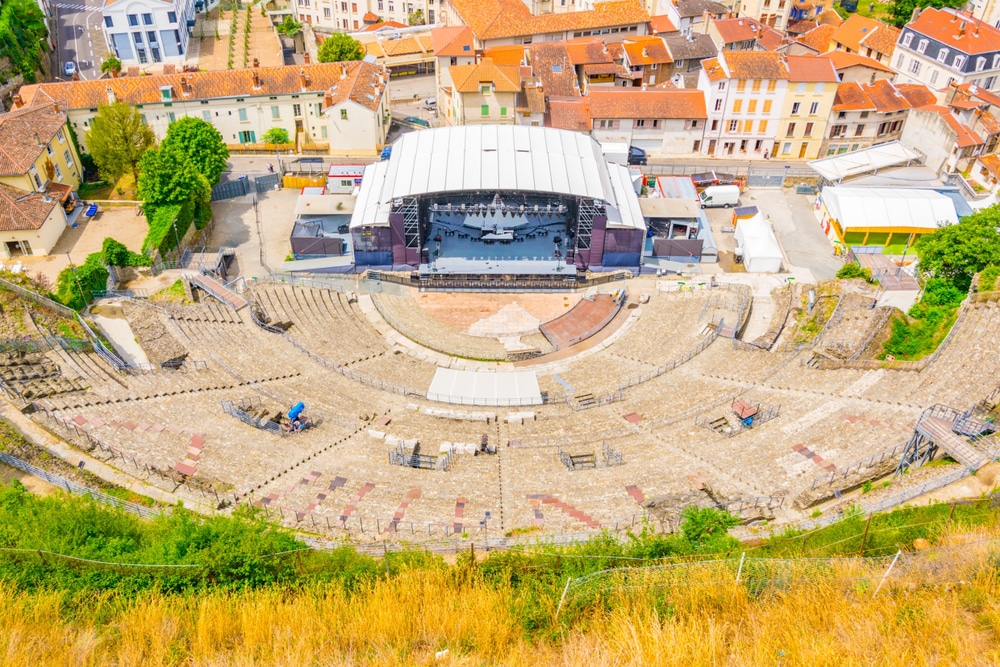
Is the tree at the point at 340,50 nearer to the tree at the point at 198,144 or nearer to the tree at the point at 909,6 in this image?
the tree at the point at 198,144

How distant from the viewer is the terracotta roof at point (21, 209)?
A: 48500mm

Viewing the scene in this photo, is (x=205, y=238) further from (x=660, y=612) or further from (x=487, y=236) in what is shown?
(x=660, y=612)

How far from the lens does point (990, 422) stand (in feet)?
104

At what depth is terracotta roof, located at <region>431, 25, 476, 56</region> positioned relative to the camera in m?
80.9

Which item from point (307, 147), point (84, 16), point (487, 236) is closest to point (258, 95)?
point (307, 147)

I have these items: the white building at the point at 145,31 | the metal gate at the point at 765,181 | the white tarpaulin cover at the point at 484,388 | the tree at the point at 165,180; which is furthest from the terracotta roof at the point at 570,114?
the white building at the point at 145,31

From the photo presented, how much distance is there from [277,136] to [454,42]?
81.6 feet

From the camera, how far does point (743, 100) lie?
6931 cm

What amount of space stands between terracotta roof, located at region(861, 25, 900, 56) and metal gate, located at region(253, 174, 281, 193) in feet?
229

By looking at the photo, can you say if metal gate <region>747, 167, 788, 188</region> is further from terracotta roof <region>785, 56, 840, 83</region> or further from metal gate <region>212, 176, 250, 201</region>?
metal gate <region>212, 176, 250, 201</region>

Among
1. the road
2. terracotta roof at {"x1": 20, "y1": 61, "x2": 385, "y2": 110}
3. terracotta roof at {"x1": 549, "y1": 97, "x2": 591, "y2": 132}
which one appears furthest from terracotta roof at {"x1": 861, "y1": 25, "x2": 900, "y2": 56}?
the road

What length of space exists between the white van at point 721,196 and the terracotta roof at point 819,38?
125 feet

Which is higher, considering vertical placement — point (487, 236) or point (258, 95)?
point (258, 95)

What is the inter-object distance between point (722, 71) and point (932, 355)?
1611 inches
